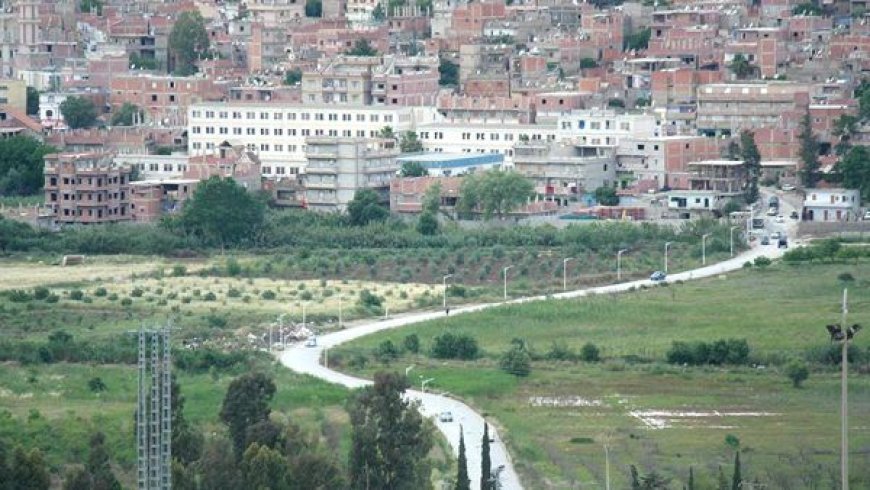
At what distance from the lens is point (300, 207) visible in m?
59.7

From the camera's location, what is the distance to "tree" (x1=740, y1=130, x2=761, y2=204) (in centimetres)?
5831

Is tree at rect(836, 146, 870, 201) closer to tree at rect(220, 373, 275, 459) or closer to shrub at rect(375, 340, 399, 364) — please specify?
shrub at rect(375, 340, 399, 364)

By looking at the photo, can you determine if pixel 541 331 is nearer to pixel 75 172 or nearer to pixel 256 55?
pixel 75 172

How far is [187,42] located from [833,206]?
19149 mm

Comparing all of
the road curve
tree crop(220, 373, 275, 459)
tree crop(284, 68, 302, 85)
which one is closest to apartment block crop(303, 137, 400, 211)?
the road curve

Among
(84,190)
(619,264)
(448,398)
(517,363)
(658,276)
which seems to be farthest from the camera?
(84,190)

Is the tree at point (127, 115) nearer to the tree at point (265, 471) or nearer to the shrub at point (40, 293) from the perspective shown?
the shrub at point (40, 293)

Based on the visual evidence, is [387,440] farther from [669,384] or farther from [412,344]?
[412,344]

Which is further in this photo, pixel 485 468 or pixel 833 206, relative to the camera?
pixel 833 206

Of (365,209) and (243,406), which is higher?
(243,406)

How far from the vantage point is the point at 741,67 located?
6675 cm

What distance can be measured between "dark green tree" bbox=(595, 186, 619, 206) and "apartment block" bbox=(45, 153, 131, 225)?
7130 mm

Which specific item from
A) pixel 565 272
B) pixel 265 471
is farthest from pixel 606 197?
pixel 265 471

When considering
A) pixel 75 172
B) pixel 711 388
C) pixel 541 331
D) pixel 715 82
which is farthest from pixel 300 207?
pixel 711 388
